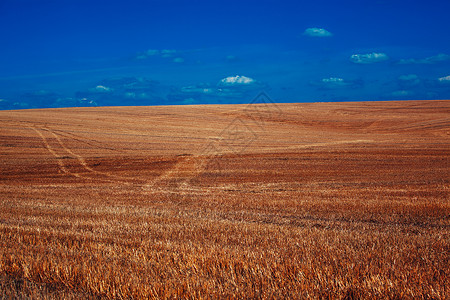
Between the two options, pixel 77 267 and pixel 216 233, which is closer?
pixel 77 267

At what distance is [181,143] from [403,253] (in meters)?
33.6

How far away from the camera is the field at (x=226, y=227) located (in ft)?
13.4

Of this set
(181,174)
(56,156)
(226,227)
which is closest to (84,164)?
(56,156)

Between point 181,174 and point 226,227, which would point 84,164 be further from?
point 226,227

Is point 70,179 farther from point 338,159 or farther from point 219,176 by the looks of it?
point 338,159

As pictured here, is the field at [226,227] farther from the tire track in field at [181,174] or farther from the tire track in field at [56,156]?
the tire track in field at [56,156]

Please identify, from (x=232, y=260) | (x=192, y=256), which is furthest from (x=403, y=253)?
(x=192, y=256)

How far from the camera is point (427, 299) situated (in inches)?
141

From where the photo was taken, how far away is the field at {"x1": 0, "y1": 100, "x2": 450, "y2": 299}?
407 centimetres

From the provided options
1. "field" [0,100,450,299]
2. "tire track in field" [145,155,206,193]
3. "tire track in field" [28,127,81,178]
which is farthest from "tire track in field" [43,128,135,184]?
"tire track in field" [145,155,206,193]

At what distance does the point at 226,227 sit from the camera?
7.91m

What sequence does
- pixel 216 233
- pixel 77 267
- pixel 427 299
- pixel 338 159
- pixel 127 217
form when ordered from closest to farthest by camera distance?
pixel 427 299
pixel 77 267
pixel 216 233
pixel 127 217
pixel 338 159

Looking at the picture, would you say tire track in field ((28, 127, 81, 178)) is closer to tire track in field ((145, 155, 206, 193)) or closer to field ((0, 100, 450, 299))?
field ((0, 100, 450, 299))

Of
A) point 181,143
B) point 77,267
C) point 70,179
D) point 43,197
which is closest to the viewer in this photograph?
point 77,267
